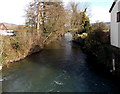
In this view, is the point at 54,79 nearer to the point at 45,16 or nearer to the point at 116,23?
the point at 116,23

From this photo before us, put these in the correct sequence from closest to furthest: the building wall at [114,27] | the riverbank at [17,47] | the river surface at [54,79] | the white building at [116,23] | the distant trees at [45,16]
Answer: the river surface at [54,79] < the riverbank at [17,47] < the white building at [116,23] < the building wall at [114,27] < the distant trees at [45,16]

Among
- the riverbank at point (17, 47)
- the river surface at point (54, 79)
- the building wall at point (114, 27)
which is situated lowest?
the river surface at point (54, 79)

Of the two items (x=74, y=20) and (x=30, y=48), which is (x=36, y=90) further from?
(x=74, y=20)

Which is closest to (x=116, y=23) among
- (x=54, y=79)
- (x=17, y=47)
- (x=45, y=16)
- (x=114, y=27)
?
(x=114, y=27)

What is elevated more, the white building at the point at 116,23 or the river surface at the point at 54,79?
the white building at the point at 116,23

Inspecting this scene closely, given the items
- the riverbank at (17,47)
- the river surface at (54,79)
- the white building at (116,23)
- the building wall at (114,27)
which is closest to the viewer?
the river surface at (54,79)

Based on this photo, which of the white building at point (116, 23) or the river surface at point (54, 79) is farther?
the white building at point (116, 23)

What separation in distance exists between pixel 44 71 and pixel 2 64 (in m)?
4.06

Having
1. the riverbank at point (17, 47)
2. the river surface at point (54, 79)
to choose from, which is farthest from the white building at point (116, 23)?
the riverbank at point (17, 47)

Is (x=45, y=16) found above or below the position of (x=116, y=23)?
above

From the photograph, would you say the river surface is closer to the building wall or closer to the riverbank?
the riverbank

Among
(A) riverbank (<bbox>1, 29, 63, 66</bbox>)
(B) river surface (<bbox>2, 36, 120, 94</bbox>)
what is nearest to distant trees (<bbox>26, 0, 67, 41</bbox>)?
(A) riverbank (<bbox>1, 29, 63, 66</bbox>)

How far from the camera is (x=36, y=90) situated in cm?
941

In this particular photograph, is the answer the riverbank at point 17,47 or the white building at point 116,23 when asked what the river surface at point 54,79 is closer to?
the riverbank at point 17,47
